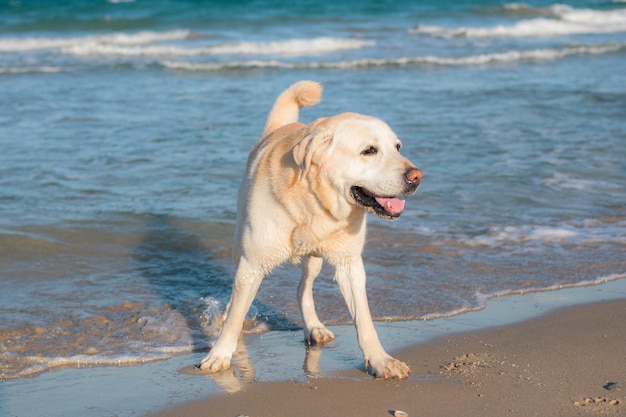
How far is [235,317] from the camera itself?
4.41 metres

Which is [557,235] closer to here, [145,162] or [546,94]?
[145,162]

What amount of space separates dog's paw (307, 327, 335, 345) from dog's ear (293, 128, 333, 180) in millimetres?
1051

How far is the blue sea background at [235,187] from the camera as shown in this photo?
5.27 meters

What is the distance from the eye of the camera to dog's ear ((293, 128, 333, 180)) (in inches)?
156

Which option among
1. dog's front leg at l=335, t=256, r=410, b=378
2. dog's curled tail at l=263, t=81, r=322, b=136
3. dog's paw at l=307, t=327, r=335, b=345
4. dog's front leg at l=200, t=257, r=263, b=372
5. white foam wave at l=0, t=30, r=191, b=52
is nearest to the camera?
dog's front leg at l=335, t=256, r=410, b=378

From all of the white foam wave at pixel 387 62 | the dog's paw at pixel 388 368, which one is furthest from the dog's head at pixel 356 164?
the white foam wave at pixel 387 62

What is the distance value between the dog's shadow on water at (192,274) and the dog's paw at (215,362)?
35 mm

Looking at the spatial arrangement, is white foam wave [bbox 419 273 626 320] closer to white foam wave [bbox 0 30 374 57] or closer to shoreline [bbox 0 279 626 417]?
shoreline [bbox 0 279 626 417]

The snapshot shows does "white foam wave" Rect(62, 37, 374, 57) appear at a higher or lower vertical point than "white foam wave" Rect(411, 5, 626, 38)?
lower

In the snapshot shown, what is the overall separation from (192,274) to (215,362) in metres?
1.76

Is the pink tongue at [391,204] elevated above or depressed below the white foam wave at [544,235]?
above

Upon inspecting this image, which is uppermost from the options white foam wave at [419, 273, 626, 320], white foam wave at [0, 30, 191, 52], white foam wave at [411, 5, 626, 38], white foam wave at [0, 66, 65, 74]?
white foam wave at [411, 5, 626, 38]

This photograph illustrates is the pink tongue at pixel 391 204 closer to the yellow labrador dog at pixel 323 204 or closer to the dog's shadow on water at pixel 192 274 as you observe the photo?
the yellow labrador dog at pixel 323 204

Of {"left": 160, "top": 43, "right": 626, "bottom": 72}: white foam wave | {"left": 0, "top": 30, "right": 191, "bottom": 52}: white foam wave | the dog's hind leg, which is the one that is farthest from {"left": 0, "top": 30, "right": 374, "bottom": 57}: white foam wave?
the dog's hind leg
